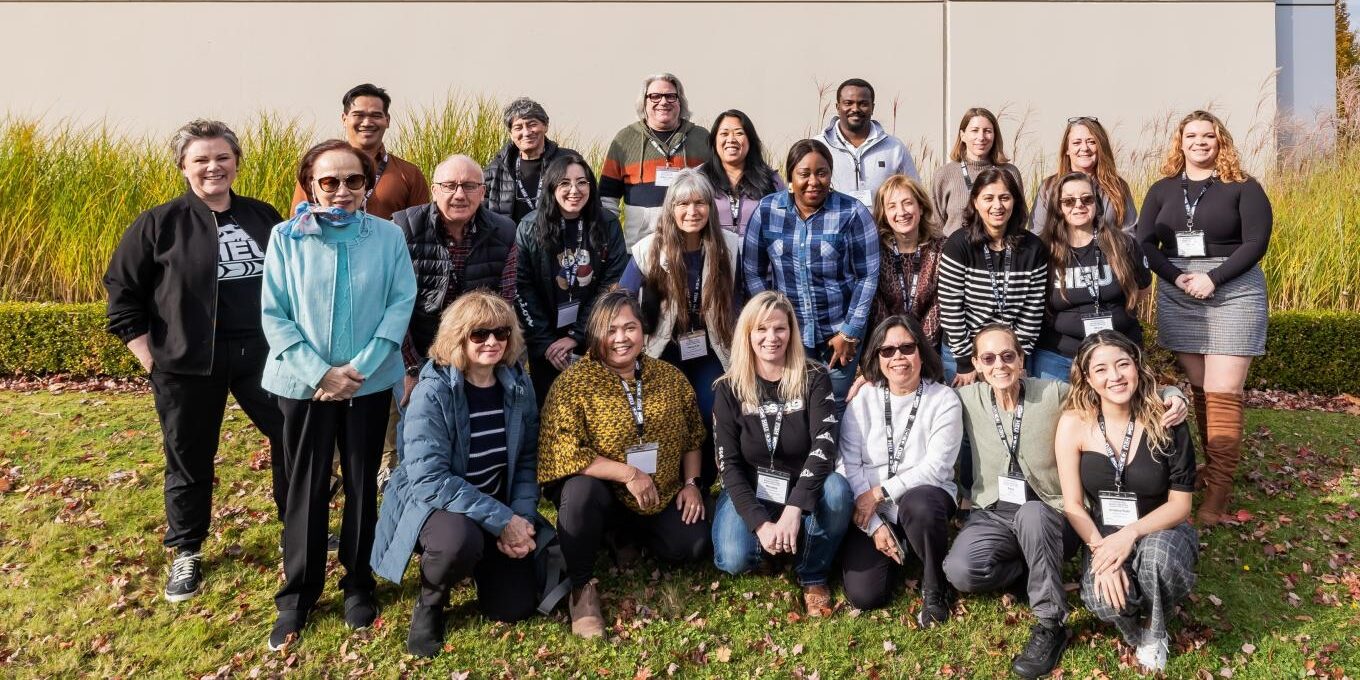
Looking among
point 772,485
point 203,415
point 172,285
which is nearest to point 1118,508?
point 772,485

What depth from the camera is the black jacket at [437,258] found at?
3.90 metres

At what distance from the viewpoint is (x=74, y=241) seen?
726 cm

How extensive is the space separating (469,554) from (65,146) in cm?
706

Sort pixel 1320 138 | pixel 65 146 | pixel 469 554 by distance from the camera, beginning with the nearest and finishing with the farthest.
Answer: pixel 469 554 < pixel 65 146 < pixel 1320 138

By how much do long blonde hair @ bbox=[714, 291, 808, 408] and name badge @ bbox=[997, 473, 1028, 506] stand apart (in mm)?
852

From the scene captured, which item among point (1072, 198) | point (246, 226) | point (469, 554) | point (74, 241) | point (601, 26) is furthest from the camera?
point (601, 26)

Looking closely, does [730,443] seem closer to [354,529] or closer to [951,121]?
[354,529]

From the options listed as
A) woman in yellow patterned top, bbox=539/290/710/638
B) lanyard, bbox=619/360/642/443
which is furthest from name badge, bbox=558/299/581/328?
lanyard, bbox=619/360/642/443

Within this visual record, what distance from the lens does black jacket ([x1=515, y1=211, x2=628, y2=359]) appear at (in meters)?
4.14

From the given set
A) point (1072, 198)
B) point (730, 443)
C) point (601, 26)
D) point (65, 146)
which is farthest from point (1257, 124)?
point (65, 146)

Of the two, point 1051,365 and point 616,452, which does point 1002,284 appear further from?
point 616,452

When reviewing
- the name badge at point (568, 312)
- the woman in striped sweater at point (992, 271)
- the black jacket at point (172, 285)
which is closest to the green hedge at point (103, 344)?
the black jacket at point (172, 285)

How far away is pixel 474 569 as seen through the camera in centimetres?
348

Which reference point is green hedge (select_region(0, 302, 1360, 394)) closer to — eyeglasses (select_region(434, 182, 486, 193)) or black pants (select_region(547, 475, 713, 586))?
eyeglasses (select_region(434, 182, 486, 193))
